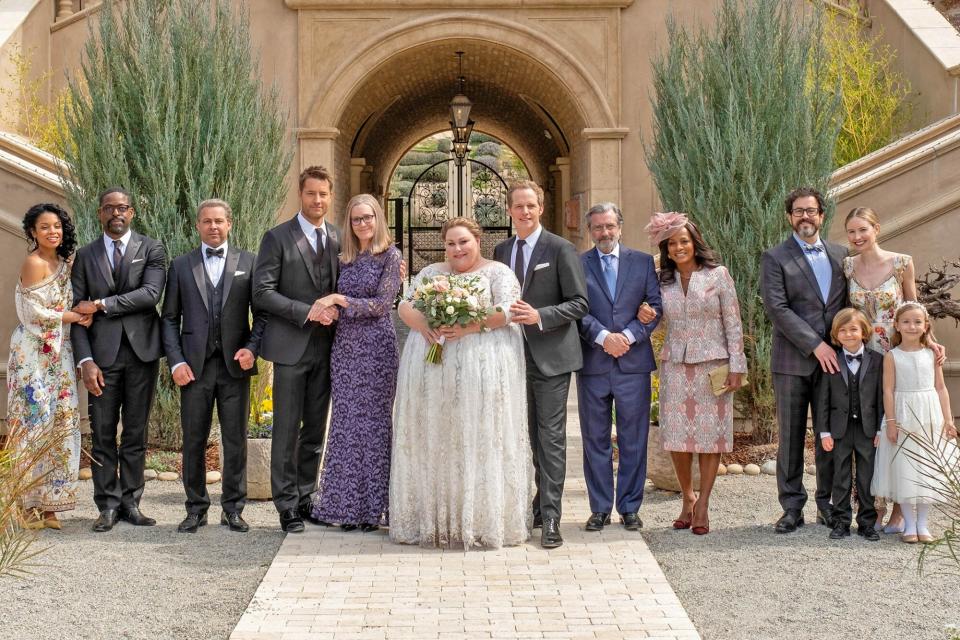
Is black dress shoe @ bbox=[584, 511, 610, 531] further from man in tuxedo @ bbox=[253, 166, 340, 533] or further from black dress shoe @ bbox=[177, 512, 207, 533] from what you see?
black dress shoe @ bbox=[177, 512, 207, 533]

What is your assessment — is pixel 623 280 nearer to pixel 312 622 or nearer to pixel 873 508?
pixel 873 508

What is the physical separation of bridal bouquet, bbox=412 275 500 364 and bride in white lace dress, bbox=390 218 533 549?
0.09m

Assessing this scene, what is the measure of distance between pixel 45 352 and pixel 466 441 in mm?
2721

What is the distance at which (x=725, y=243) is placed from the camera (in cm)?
927

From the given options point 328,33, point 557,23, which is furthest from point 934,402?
point 328,33

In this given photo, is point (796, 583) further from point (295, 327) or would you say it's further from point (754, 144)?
point (754, 144)

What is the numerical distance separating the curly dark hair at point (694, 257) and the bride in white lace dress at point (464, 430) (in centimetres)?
107

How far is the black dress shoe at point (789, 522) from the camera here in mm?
6566

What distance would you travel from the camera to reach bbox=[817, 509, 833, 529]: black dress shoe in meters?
6.54

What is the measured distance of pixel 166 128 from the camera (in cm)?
878

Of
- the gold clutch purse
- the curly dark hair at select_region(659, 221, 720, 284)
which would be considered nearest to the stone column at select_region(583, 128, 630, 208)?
the curly dark hair at select_region(659, 221, 720, 284)

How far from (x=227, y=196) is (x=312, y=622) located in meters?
5.06

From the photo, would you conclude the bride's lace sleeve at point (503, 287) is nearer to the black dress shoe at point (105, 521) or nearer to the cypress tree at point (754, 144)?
the black dress shoe at point (105, 521)

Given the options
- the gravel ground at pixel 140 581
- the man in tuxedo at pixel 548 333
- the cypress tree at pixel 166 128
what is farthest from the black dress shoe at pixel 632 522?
the cypress tree at pixel 166 128
